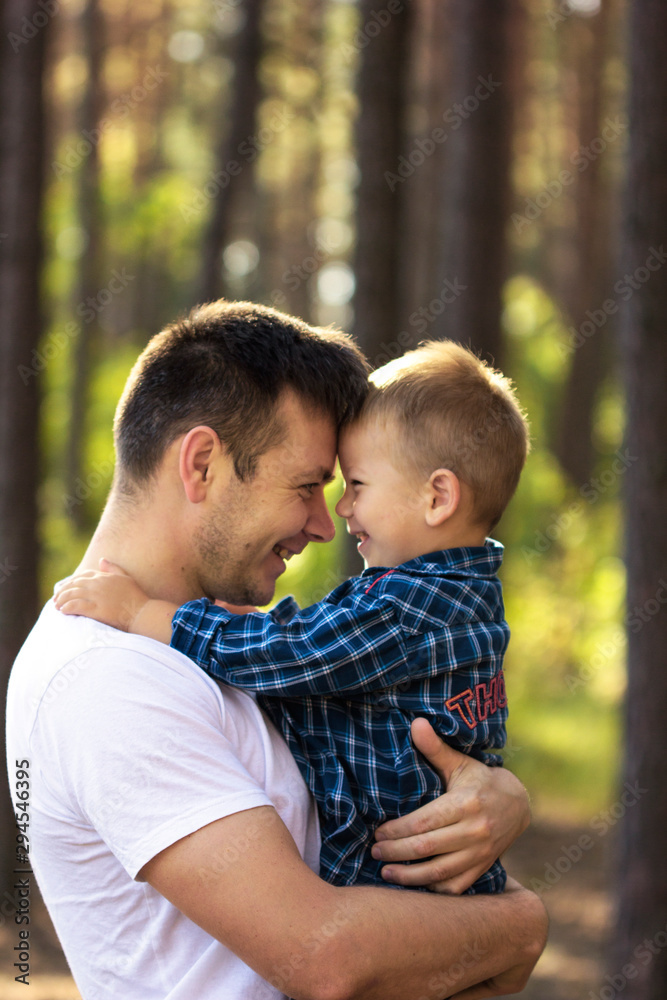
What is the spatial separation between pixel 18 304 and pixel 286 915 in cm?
533

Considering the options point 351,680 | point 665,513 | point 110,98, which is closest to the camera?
point 351,680

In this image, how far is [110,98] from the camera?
56.2ft

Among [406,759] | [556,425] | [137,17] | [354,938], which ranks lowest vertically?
[556,425]

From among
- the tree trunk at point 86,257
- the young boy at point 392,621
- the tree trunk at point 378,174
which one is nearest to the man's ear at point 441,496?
the young boy at point 392,621

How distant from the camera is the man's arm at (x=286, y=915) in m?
1.67

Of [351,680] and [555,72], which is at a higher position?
[555,72]

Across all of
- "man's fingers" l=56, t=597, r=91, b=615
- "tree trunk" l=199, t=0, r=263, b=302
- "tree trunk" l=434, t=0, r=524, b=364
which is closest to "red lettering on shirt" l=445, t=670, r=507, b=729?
"man's fingers" l=56, t=597, r=91, b=615

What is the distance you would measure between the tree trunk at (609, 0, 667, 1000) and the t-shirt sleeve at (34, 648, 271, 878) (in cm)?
299

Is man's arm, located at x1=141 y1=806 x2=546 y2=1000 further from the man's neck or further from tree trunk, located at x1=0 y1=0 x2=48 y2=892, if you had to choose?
tree trunk, located at x1=0 y1=0 x2=48 y2=892

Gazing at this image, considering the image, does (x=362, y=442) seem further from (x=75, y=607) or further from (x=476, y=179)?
(x=476, y=179)

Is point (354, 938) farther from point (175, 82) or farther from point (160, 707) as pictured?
point (175, 82)

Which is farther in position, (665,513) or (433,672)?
(665,513)

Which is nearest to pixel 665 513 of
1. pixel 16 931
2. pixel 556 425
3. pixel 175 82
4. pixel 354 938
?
pixel 354 938

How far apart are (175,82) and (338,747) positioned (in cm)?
2177
